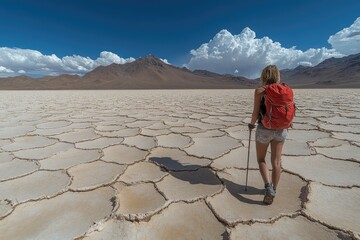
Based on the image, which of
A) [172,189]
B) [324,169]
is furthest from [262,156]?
[324,169]

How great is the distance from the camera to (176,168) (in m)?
1.74

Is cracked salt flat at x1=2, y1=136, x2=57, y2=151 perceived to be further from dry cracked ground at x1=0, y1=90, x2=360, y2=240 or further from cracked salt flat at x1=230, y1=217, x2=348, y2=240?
cracked salt flat at x1=230, y1=217, x2=348, y2=240

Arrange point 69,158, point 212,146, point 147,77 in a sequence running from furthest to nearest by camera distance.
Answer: point 147,77 < point 212,146 < point 69,158

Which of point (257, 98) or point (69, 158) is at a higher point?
point (257, 98)

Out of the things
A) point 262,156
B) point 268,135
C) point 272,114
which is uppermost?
point 272,114

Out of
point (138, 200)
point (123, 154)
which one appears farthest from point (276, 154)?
point (123, 154)

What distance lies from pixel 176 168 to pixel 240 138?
3.63ft

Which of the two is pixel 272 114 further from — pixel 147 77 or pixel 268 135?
pixel 147 77

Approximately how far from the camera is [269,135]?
120cm

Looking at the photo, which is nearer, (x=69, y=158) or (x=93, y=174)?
(x=93, y=174)

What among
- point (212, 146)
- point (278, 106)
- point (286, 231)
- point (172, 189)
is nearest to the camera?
point (286, 231)

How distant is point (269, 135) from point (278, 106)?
6.8 inches

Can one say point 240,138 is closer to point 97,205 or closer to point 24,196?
point 97,205

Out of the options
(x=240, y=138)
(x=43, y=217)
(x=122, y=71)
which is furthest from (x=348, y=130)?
(x=122, y=71)
